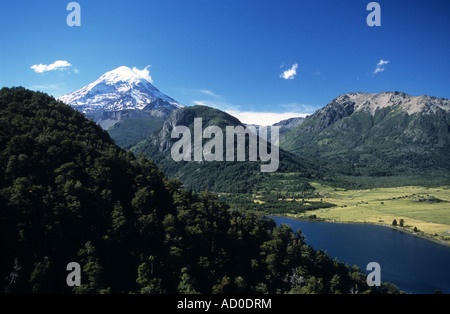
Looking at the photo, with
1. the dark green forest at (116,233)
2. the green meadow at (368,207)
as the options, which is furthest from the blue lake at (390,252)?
the dark green forest at (116,233)

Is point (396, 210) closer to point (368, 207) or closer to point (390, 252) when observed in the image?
point (368, 207)

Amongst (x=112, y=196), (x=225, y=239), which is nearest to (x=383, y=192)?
(x=225, y=239)

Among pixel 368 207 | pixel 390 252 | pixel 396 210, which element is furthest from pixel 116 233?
pixel 396 210

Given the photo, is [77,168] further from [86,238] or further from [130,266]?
[130,266]

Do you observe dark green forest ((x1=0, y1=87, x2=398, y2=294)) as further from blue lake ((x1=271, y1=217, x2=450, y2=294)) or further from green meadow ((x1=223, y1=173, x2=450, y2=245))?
green meadow ((x1=223, y1=173, x2=450, y2=245))

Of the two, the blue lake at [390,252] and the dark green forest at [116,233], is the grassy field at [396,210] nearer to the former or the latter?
the blue lake at [390,252]

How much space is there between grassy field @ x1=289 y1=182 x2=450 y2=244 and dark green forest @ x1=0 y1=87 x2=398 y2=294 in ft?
250

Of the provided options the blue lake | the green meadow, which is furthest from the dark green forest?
the green meadow
